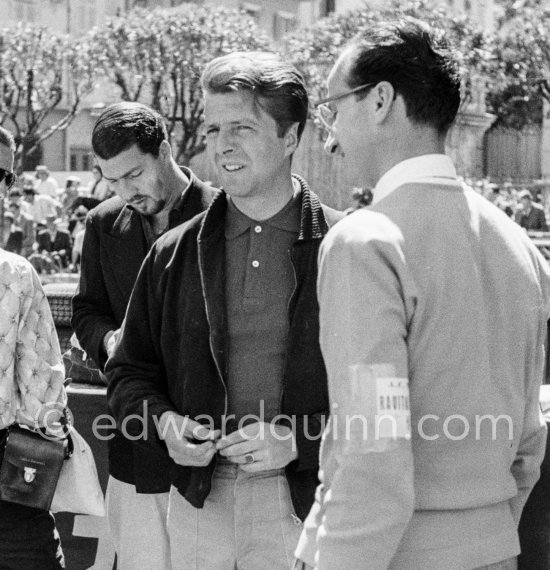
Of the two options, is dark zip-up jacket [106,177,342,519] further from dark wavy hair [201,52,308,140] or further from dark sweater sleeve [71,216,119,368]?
dark sweater sleeve [71,216,119,368]

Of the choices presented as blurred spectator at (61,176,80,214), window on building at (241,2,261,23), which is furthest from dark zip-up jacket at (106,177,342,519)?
window on building at (241,2,261,23)

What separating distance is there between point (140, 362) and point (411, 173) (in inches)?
46.0

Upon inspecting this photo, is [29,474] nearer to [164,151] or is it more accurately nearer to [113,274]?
[113,274]

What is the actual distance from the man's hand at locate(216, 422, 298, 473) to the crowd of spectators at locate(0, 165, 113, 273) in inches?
427

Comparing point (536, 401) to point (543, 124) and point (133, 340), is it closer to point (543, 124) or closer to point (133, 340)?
point (133, 340)

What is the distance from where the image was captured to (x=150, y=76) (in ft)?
97.6

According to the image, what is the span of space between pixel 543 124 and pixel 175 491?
146 ft

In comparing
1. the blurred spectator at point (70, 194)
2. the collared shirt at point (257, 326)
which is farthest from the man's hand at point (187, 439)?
the blurred spectator at point (70, 194)

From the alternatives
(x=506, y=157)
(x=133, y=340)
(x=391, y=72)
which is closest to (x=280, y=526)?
(x=133, y=340)

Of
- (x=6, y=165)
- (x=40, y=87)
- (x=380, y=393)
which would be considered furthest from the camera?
(x=40, y=87)

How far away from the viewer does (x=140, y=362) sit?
10.0 feet

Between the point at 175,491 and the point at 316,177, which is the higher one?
the point at 175,491

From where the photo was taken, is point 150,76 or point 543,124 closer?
point 150,76

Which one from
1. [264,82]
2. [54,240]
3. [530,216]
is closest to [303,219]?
[264,82]
